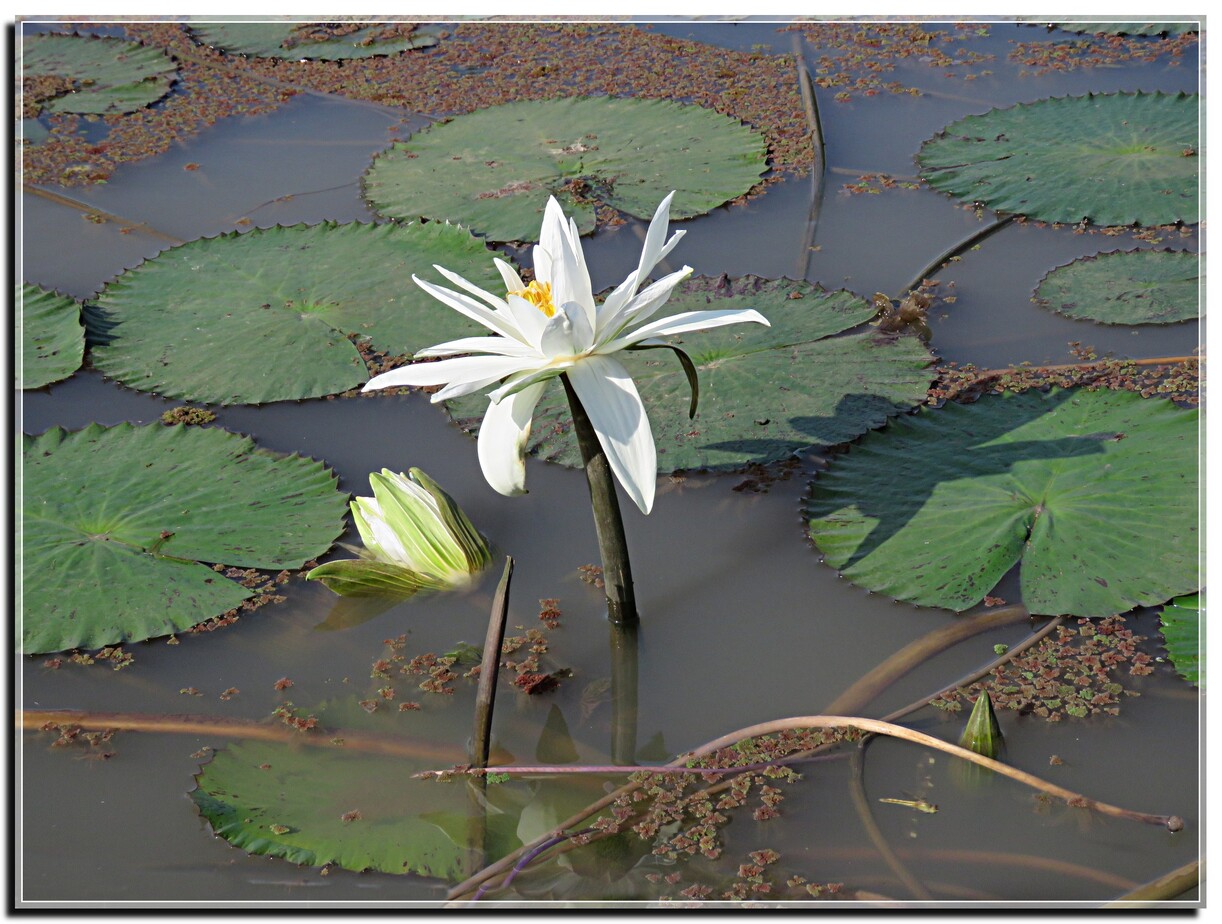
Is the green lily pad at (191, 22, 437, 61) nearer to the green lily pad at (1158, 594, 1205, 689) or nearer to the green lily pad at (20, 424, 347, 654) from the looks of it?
the green lily pad at (20, 424, 347, 654)

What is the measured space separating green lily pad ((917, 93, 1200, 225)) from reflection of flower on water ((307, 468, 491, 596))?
2634 millimetres

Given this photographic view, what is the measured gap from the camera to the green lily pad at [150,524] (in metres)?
2.75

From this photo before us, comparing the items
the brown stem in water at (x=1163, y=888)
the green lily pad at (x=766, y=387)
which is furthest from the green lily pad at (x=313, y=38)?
the brown stem in water at (x=1163, y=888)

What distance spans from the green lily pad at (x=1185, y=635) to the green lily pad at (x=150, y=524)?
2.10 meters

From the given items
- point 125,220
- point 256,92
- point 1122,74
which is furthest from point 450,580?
point 1122,74

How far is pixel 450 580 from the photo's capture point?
292cm

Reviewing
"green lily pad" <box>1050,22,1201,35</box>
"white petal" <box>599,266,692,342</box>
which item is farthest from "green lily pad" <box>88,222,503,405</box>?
"green lily pad" <box>1050,22,1201,35</box>

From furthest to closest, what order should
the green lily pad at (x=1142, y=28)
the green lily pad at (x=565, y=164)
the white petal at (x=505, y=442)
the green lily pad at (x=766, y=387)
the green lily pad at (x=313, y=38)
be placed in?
the green lily pad at (x=313, y=38) < the green lily pad at (x=1142, y=28) < the green lily pad at (x=565, y=164) < the green lily pad at (x=766, y=387) < the white petal at (x=505, y=442)

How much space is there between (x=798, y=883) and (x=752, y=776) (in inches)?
10.5

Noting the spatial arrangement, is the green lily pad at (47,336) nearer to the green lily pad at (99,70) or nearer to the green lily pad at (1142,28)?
the green lily pad at (99,70)

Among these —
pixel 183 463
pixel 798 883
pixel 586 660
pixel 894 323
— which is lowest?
pixel 798 883

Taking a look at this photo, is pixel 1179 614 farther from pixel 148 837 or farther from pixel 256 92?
pixel 256 92

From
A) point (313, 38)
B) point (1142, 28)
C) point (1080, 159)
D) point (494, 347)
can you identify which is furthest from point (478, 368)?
point (1142, 28)

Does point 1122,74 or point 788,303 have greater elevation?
point 1122,74
